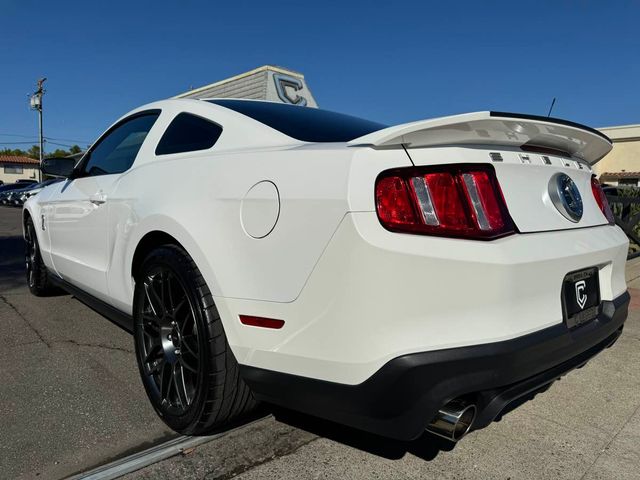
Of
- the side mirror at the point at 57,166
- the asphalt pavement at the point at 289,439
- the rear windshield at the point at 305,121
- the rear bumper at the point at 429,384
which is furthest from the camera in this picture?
the side mirror at the point at 57,166

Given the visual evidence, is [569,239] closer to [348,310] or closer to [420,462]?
[348,310]

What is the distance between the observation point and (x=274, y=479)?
6.35ft

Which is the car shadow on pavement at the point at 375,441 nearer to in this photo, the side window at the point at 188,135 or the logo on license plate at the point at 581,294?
the logo on license plate at the point at 581,294

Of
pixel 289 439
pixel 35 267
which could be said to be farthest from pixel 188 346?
pixel 35 267

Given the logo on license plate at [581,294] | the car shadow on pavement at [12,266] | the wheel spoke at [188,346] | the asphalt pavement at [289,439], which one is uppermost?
the logo on license plate at [581,294]

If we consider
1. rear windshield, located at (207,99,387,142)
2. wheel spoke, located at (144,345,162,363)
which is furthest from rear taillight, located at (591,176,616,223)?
wheel spoke, located at (144,345,162,363)

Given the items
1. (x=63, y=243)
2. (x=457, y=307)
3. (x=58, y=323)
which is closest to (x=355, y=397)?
(x=457, y=307)

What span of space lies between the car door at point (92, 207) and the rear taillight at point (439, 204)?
1.86 metres

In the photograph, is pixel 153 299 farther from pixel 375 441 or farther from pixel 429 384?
pixel 429 384

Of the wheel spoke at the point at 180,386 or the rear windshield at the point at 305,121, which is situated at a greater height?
the rear windshield at the point at 305,121

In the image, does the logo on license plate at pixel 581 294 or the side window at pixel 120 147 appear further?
the side window at pixel 120 147

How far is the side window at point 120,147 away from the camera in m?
2.99

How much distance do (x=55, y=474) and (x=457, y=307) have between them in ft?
5.47

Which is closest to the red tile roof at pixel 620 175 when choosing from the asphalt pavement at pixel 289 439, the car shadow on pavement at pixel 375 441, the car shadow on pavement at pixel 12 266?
the car shadow on pavement at pixel 12 266
